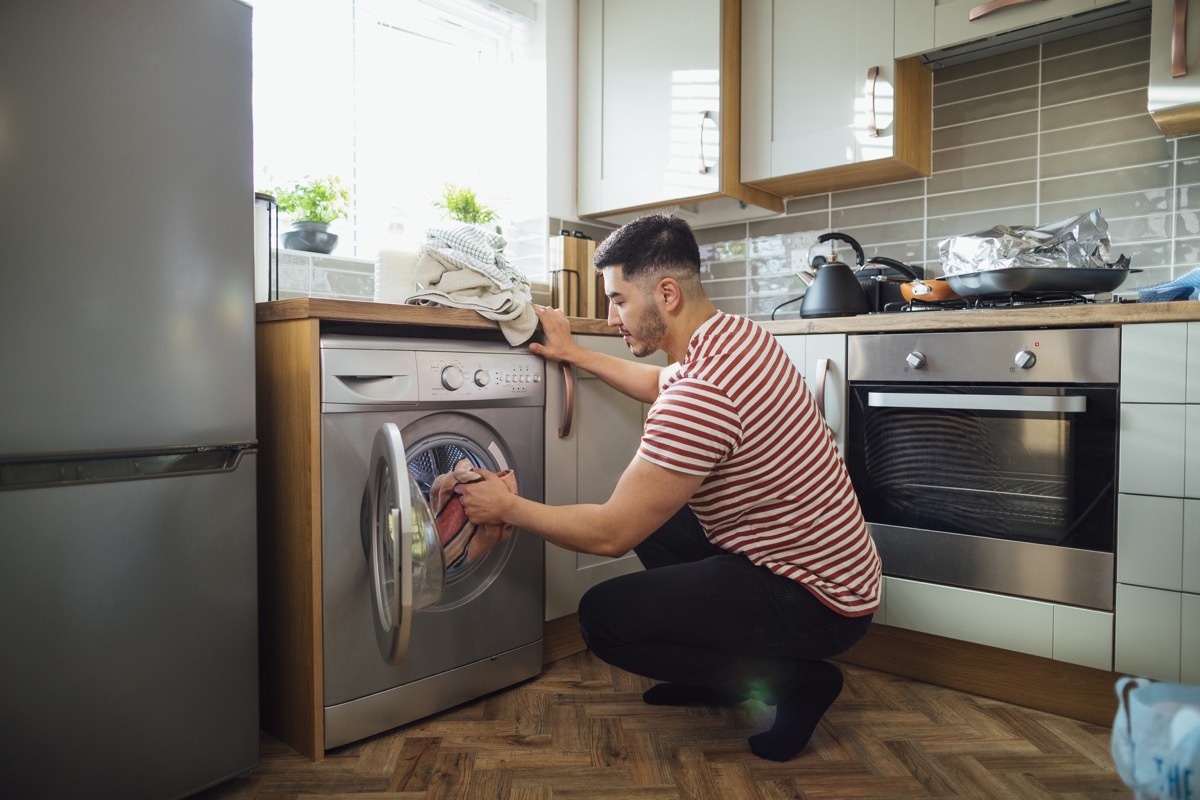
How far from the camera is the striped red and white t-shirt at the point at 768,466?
1484 mm

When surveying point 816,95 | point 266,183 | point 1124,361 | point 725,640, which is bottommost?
point 725,640

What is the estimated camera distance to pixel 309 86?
2477mm

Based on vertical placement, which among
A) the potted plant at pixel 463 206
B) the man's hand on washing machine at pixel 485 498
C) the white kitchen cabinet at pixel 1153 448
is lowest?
the man's hand on washing machine at pixel 485 498

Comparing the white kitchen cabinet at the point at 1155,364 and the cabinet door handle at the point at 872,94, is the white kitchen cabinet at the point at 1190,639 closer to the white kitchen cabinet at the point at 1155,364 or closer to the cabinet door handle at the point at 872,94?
the white kitchen cabinet at the point at 1155,364

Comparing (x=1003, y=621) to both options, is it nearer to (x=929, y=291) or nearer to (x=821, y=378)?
(x=821, y=378)

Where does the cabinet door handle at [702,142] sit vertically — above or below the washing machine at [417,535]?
above

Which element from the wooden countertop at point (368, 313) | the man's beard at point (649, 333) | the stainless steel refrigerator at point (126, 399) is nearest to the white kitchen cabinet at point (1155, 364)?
the man's beard at point (649, 333)

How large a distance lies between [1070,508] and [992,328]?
1.45 ft

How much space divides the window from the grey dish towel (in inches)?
17.7

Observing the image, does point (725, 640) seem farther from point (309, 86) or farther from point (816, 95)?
point (309, 86)

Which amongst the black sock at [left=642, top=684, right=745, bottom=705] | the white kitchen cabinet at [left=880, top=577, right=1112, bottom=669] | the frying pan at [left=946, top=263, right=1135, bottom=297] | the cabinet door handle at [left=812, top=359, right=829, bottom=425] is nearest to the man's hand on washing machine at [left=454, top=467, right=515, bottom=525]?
the black sock at [left=642, top=684, right=745, bottom=705]

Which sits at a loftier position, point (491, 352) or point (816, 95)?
point (816, 95)

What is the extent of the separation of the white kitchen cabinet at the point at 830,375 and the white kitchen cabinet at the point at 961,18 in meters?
0.86

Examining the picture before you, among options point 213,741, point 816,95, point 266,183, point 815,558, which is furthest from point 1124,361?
point 266,183
